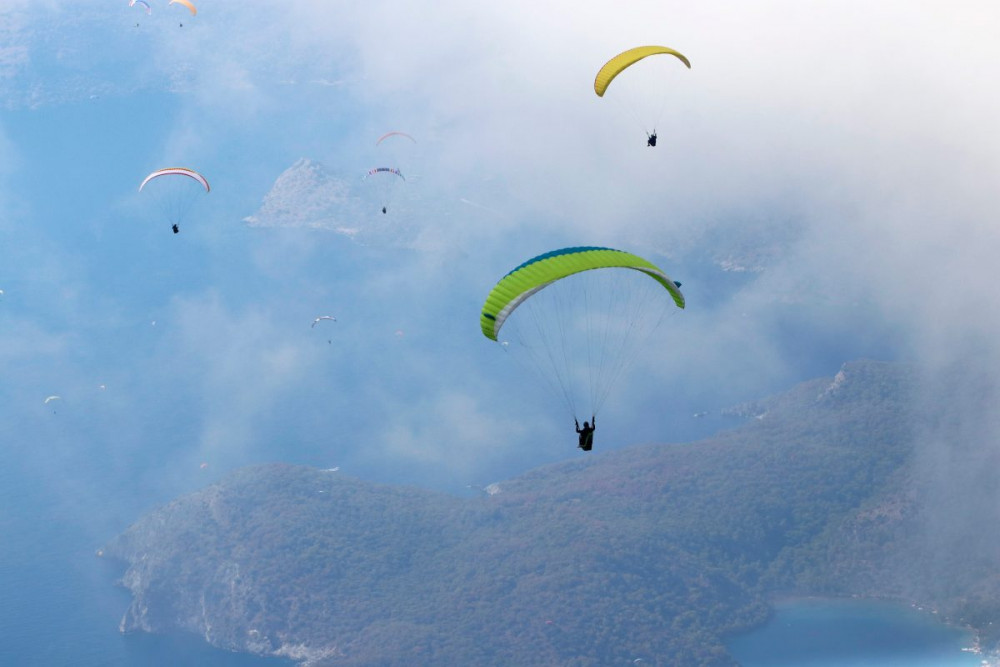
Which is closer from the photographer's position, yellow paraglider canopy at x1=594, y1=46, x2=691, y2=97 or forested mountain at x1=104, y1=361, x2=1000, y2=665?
yellow paraglider canopy at x1=594, y1=46, x2=691, y2=97

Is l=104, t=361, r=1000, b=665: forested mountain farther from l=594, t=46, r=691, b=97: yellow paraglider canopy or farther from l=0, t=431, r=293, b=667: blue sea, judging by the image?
l=594, t=46, r=691, b=97: yellow paraglider canopy

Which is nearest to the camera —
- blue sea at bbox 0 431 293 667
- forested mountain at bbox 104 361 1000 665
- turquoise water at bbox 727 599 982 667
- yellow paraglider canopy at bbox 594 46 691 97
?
yellow paraglider canopy at bbox 594 46 691 97

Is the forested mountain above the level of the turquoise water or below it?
above

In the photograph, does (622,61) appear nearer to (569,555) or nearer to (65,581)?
(569,555)

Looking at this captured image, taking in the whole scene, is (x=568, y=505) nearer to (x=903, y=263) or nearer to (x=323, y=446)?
(x=323, y=446)

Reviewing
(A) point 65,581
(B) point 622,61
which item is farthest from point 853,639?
(A) point 65,581

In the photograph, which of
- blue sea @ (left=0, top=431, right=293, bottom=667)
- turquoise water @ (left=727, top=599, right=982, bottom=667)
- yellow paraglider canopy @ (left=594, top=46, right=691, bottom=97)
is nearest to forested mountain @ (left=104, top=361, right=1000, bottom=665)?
turquoise water @ (left=727, top=599, right=982, bottom=667)

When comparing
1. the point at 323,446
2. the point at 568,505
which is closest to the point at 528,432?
the point at 323,446
